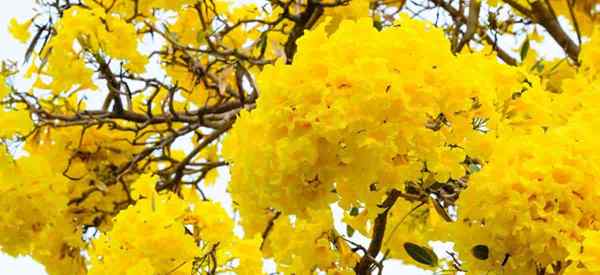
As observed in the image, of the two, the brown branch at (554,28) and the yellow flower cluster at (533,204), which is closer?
the yellow flower cluster at (533,204)

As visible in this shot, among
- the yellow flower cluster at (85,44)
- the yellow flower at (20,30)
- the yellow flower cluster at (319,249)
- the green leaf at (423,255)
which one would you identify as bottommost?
the green leaf at (423,255)

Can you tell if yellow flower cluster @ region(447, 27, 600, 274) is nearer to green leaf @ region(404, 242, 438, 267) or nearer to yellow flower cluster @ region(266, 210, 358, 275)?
green leaf @ region(404, 242, 438, 267)

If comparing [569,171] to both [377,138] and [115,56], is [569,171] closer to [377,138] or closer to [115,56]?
[377,138]

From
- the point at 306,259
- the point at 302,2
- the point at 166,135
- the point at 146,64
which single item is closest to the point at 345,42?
the point at 306,259

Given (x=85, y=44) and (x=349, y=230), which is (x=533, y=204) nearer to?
(x=349, y=230)

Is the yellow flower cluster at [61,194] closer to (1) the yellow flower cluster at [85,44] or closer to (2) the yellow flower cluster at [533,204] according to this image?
(1) the yellow flower cluster at [85,44]

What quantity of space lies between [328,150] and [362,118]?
0.10 m

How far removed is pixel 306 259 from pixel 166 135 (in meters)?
1.96

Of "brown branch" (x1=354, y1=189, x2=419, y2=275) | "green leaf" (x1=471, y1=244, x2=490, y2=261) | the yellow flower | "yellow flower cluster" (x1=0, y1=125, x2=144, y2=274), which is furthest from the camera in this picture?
the yellow flower

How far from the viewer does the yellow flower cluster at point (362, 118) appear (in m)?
1.84

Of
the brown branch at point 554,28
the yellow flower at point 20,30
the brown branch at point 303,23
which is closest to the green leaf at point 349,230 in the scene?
the brown branch at point 303,23

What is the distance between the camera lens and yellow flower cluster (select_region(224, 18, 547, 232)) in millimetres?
1838

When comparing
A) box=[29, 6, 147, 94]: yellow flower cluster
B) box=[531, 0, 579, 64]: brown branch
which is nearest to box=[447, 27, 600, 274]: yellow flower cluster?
box=[531, 0, 579, 64]: brown branch

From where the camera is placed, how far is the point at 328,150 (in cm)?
188
